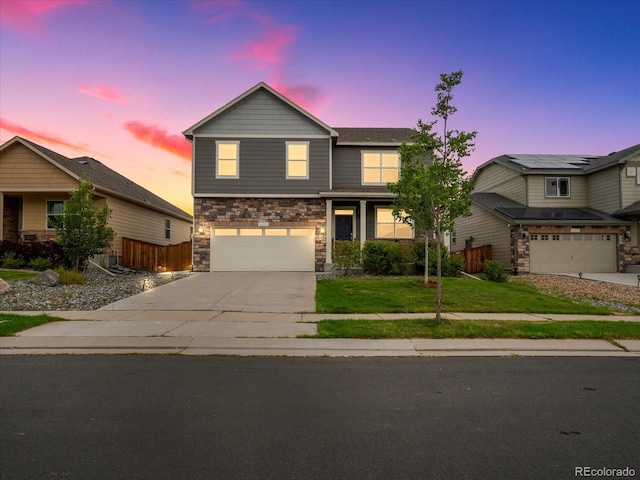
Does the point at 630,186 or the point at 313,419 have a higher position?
the point at 630,186

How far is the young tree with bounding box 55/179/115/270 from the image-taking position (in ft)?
52.6

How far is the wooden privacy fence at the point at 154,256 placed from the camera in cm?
2180

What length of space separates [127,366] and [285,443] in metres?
3.62

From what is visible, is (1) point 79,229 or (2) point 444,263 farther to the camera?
(2) point 444,263

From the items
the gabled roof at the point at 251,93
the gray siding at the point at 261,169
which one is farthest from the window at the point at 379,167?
the gabled roof at the point at 251,93

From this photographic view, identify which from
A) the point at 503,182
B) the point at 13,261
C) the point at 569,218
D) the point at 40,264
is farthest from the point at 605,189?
the point at 13,261

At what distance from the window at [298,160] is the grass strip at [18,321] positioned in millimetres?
13443

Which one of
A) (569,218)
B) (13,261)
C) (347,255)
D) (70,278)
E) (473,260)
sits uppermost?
(569,218)

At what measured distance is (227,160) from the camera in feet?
66.9

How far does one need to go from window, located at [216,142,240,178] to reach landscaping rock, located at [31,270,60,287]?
894 cm

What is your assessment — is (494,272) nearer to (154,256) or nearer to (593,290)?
(593,290)

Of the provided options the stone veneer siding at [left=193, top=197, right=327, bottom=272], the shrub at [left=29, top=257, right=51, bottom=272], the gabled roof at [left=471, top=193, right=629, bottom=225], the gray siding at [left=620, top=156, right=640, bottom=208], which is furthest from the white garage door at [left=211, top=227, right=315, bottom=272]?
the gray siding at [left=620, top=156, right=640, bottom=208]

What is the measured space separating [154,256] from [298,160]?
10662 millimetres

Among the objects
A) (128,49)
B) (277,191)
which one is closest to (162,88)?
(128,49)
